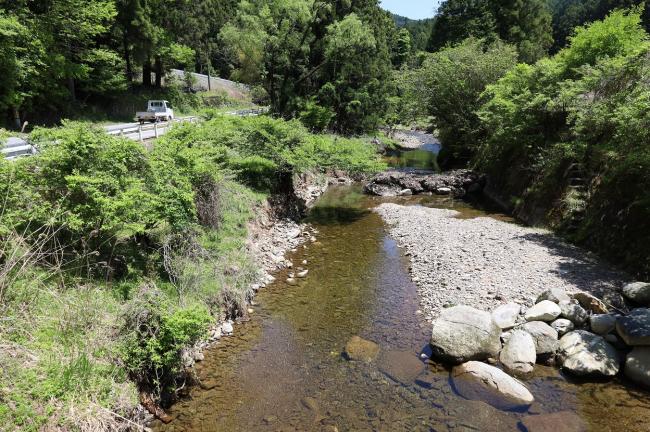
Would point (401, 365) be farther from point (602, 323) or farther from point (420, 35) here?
point (420, 35)

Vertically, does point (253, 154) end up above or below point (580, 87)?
below

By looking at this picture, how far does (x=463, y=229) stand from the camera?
1662 centimetres

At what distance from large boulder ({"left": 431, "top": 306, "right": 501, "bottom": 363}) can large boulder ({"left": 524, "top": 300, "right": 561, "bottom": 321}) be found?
1169 millimetres

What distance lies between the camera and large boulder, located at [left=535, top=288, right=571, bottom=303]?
386 inches

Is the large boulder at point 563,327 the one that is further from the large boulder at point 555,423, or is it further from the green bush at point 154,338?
the green bush at point 154,338

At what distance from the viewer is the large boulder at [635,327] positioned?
809 centimetres

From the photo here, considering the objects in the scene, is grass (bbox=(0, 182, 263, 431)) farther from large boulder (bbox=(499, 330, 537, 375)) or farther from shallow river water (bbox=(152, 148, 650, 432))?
large boulder (bbox=(499, 330, 537, 375))

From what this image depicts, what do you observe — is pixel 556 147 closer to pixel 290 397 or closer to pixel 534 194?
pixel 534 194

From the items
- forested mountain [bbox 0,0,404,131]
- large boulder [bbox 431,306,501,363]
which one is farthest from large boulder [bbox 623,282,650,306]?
forested mountain [bbox 0,0,404,131]

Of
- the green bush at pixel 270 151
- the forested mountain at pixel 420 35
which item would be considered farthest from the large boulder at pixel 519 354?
the forested mountain at pixel 420 35

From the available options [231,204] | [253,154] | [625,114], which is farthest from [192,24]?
[625,114]

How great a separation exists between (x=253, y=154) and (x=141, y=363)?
495 inches

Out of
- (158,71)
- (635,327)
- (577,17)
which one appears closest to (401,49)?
(577,17)

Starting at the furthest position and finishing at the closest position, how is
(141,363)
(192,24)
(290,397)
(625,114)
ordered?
(192,24), (625,114), (290,397), (141,363)
